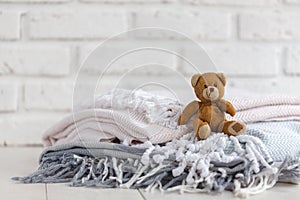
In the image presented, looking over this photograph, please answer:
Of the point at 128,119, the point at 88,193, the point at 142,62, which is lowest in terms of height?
the point at 88,193

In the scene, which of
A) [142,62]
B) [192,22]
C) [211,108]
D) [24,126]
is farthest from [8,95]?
[211,108]

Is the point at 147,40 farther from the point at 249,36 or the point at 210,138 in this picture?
the point at 210,138

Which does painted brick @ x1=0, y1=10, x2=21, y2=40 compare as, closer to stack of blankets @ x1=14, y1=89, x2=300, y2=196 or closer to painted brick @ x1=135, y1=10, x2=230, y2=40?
painted brick @ x1=135, y1=10, x2=230, y2=40

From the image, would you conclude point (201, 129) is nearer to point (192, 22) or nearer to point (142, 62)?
point (142, 62)

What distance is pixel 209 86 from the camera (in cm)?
105

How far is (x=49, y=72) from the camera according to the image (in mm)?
→ 1681

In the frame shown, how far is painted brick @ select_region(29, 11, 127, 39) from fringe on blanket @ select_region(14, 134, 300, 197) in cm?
71

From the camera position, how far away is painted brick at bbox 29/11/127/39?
169 cm

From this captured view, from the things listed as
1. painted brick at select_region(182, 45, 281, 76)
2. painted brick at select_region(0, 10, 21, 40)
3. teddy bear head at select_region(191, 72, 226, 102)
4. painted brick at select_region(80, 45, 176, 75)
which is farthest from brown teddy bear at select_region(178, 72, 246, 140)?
painted brick at select_region(0, 10, 21, 40)

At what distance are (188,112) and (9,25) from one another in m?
0.79

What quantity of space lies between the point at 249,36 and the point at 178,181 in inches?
34.1

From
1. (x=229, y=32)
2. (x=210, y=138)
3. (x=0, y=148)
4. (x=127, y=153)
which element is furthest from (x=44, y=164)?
(x=229, y=32)

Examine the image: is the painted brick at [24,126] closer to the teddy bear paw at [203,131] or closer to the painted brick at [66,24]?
the painted brick at [66,24]

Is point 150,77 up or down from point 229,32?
down
